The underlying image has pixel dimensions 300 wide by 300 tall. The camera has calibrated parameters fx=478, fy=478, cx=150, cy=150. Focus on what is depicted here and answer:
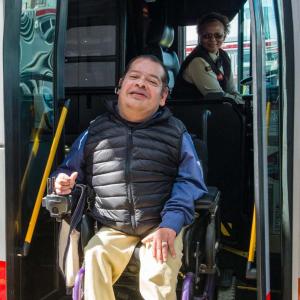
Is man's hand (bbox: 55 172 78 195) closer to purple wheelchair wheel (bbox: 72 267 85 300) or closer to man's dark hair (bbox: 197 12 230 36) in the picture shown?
purple wheelchair wheel (bbox: 72 267 85 300)

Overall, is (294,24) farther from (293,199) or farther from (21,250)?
(21,250)

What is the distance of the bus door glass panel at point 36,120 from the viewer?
2.34m

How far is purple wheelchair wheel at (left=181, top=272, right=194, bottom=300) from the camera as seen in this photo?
2.06m

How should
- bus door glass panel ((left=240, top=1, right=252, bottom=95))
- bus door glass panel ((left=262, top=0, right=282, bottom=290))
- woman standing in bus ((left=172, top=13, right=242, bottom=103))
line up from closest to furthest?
bus door glass panel ((left=262, top=0, right=282, bottom=290)), woman standing in bus ((left=172, top=13, right=242, bottom=103)), bus door glass panel ((left=240, top=1, right=252, bottom=95))

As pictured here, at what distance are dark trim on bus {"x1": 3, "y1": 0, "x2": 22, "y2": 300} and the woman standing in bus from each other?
1.66m

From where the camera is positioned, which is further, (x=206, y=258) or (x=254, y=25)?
(x=206, y=258)

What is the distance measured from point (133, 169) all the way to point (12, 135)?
57 centimetres

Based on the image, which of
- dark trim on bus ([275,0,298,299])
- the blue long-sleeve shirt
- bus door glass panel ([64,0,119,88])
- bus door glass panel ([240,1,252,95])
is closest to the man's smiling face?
the blue long-sleeve shirt

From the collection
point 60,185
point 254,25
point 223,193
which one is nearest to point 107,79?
point 223,193

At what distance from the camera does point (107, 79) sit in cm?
388

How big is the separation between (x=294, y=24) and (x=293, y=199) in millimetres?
700

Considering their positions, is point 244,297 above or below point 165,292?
below

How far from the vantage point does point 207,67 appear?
354cm

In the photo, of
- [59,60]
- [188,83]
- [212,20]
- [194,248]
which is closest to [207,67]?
[188,83]
